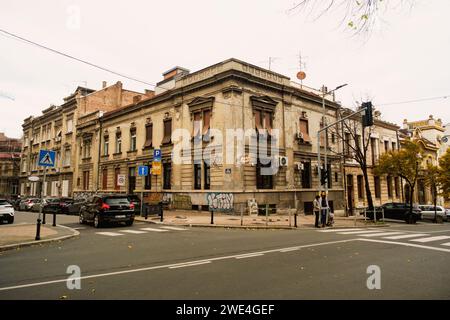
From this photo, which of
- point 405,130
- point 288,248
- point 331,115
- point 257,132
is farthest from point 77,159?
point 405,130

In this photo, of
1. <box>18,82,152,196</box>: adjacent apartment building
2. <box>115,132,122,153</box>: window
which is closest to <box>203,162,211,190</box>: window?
<box>115,132,122,153</box>: window

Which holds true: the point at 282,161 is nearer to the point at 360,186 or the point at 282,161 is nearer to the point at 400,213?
the point at 400,213

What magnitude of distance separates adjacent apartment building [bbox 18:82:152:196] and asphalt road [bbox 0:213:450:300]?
3085 centimetres

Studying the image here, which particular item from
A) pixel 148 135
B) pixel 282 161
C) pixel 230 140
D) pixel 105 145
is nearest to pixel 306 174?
pixel 282 161

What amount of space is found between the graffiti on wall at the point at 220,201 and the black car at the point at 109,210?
6.67 meters

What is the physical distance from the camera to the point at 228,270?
6227 mm

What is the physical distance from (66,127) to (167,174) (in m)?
22.4

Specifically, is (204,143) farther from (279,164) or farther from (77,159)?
(77,159)

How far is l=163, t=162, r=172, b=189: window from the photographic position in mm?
25191

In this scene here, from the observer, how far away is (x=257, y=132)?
73.4ft

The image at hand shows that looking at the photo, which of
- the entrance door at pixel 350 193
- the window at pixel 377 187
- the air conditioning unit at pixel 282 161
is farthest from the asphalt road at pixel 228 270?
the window at pixel 377 187

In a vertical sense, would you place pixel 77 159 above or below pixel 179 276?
above

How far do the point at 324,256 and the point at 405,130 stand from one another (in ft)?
136

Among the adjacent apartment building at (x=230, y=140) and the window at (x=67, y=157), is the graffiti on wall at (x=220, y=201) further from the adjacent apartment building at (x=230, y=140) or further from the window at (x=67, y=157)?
the window at (x=67, y=157)
